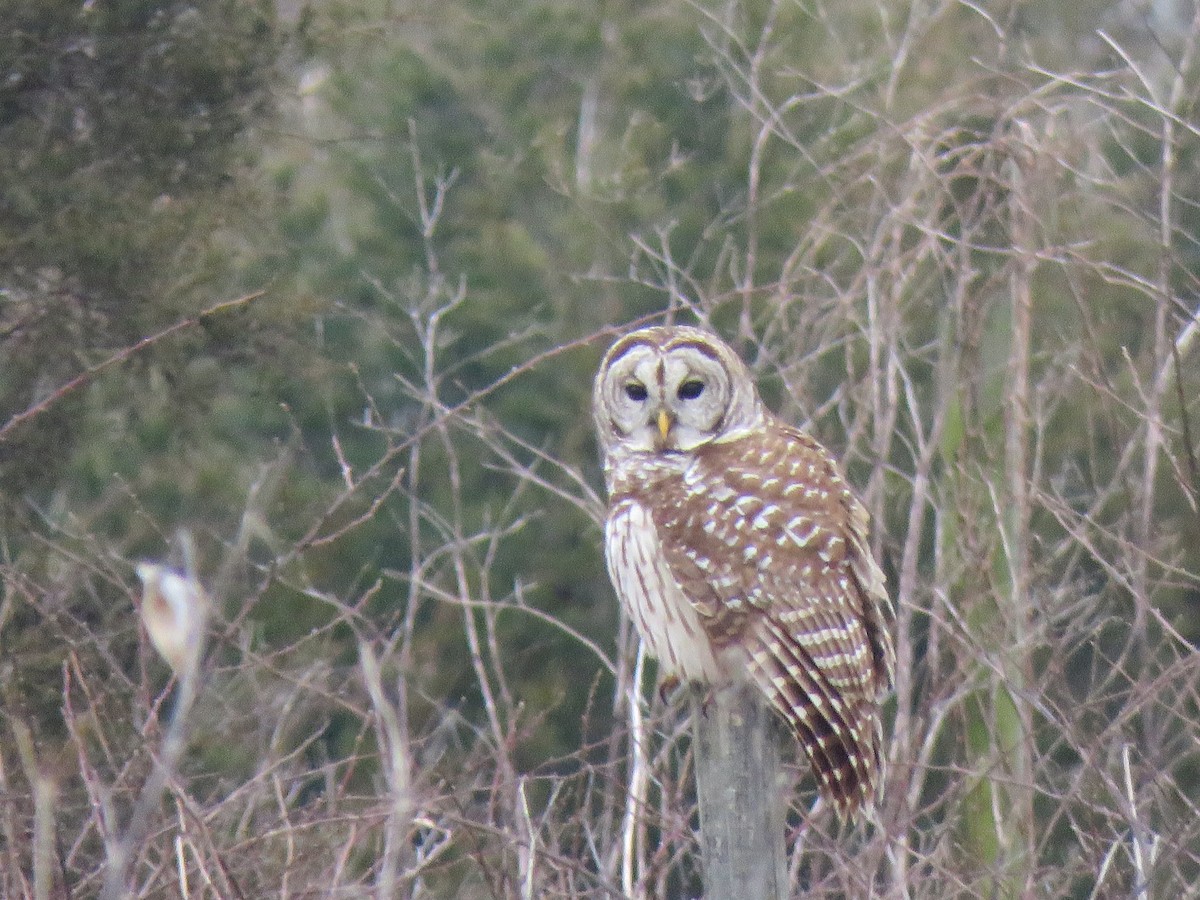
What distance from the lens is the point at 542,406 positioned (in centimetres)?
1698

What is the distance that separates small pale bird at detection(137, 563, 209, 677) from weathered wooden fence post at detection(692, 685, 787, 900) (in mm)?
1042

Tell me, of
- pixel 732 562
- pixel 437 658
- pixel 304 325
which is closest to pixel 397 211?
pixel 437 658

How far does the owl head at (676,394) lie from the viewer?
184 inches

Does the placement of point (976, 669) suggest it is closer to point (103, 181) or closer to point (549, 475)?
point (103, 181)

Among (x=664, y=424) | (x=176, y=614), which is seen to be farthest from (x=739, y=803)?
(x=664, y=424)

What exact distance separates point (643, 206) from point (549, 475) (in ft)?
9.00

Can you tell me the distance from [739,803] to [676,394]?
1.91m

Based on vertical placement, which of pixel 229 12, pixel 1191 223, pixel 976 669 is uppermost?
pixel 229 12

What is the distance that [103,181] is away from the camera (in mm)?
10859

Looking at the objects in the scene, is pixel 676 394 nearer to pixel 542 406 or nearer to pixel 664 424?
pixel 664 424

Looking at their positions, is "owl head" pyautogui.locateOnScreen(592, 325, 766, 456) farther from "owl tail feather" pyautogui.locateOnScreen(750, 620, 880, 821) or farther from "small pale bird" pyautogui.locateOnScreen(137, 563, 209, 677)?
"small pale bird" pyautogui.locateOnScreen(137, 563, 209, 677)

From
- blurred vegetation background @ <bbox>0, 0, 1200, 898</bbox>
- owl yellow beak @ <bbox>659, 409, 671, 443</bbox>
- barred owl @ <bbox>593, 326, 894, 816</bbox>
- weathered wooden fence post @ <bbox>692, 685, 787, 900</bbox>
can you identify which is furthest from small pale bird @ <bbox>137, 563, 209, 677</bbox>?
owl yellow beak @ <bbox>659, 409, 671, 443</bbox>

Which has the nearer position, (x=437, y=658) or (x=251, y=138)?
(x=251, y=138)

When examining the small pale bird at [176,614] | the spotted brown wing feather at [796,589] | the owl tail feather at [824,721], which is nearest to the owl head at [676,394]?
the spotted brown wing feather at [796,589]
